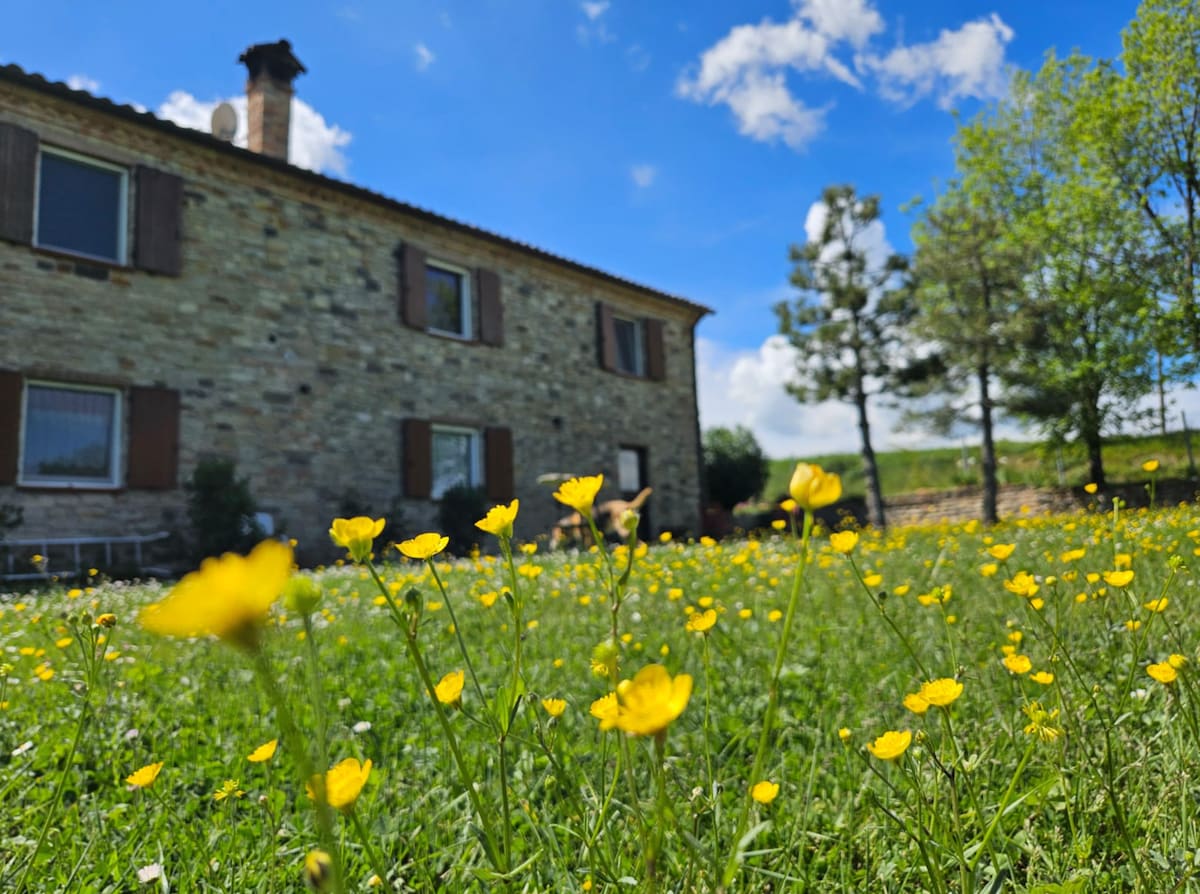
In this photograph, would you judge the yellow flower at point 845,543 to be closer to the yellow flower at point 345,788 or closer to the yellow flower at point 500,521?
the yellow flower at point 500,521

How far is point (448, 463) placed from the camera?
11.2 m

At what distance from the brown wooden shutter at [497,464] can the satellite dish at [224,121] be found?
5813 mm

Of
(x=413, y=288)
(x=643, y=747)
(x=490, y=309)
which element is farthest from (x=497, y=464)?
(x=643, y=747)

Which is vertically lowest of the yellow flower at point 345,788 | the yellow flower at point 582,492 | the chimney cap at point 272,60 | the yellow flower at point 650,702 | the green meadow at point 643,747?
the green meadow at point 643,747

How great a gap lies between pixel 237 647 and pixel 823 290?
18.2m

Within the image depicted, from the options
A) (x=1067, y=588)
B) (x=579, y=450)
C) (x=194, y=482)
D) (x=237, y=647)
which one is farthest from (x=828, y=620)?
(x=579, y=450)

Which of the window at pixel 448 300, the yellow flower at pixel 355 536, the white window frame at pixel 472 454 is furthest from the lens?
the window at pixel 448 300

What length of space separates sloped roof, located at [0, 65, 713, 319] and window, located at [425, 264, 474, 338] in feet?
2.43

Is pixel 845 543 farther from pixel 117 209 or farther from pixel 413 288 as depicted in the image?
pixel 413 288

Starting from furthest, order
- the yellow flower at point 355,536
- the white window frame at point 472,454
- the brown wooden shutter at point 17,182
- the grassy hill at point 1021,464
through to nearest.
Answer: the grassy hill at point 1021,464
the white window frame at point 472,454
the brown wooden shutter at point 17,182
the yellow flower at point 355,536

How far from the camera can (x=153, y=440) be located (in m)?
7.90

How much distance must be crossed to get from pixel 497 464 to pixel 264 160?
17.3ft

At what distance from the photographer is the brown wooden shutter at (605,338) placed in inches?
532

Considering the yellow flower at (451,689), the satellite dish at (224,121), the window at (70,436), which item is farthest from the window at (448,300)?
the yellow flower at (451,689)
